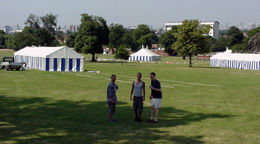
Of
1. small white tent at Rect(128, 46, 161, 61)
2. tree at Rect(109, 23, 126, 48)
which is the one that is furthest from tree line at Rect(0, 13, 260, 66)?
tree at Rect(109, 23, 126, 48)

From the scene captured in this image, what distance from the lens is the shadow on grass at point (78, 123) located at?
999cm

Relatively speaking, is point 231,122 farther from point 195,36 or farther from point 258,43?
point 258,43

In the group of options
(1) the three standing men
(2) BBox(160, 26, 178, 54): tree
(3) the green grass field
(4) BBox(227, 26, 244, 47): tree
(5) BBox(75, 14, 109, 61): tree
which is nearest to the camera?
(3) the green grass field

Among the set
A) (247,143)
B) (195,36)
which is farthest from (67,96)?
(195,36)

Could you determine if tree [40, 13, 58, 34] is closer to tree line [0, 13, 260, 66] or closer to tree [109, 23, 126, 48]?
tree line [0, 13, 260, 66]

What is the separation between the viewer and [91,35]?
80625 millimetres

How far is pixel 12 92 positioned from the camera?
21094 millimetres

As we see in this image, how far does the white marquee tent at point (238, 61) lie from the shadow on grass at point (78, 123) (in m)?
46.1

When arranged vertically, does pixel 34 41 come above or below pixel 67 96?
above

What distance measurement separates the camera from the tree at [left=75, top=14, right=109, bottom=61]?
77625 millimetres

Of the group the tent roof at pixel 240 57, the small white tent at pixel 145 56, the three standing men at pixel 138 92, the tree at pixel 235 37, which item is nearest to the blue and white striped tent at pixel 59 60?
the tent roof at pixel 240 57

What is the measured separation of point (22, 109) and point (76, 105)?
2.78 meters

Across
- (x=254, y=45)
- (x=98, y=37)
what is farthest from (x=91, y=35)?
(x=254, y=45)

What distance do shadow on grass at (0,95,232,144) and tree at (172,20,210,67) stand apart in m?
45.9
